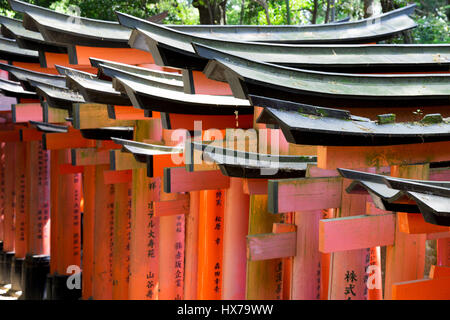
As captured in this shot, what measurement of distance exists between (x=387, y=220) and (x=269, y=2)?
9340 millimetres

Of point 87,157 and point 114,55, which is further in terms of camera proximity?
point 87,157

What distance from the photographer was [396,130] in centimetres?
344

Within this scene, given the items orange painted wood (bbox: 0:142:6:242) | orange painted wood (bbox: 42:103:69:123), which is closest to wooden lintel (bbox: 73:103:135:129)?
orange painted wood (bbox: 42:103:69:123)

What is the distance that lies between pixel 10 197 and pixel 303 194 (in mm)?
10865

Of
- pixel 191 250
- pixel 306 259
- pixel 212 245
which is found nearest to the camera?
pixel 306 259

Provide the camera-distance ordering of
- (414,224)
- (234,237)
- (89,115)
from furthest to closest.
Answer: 1. (89,115)
2. (234,237)
3. (414,224)

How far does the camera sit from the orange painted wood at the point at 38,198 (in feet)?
39.8

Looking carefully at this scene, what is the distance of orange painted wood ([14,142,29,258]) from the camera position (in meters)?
12.8

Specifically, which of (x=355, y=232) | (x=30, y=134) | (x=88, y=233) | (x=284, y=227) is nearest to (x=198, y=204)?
(x=284, y=227)

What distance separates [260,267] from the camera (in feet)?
18.0

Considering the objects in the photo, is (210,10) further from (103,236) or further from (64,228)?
(103,236)

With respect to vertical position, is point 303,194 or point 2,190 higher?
point 303,194

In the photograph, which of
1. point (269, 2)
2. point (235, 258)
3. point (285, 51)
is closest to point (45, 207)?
point (269, 2)

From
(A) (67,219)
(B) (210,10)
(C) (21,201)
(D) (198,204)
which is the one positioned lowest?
(A) (67,219)
